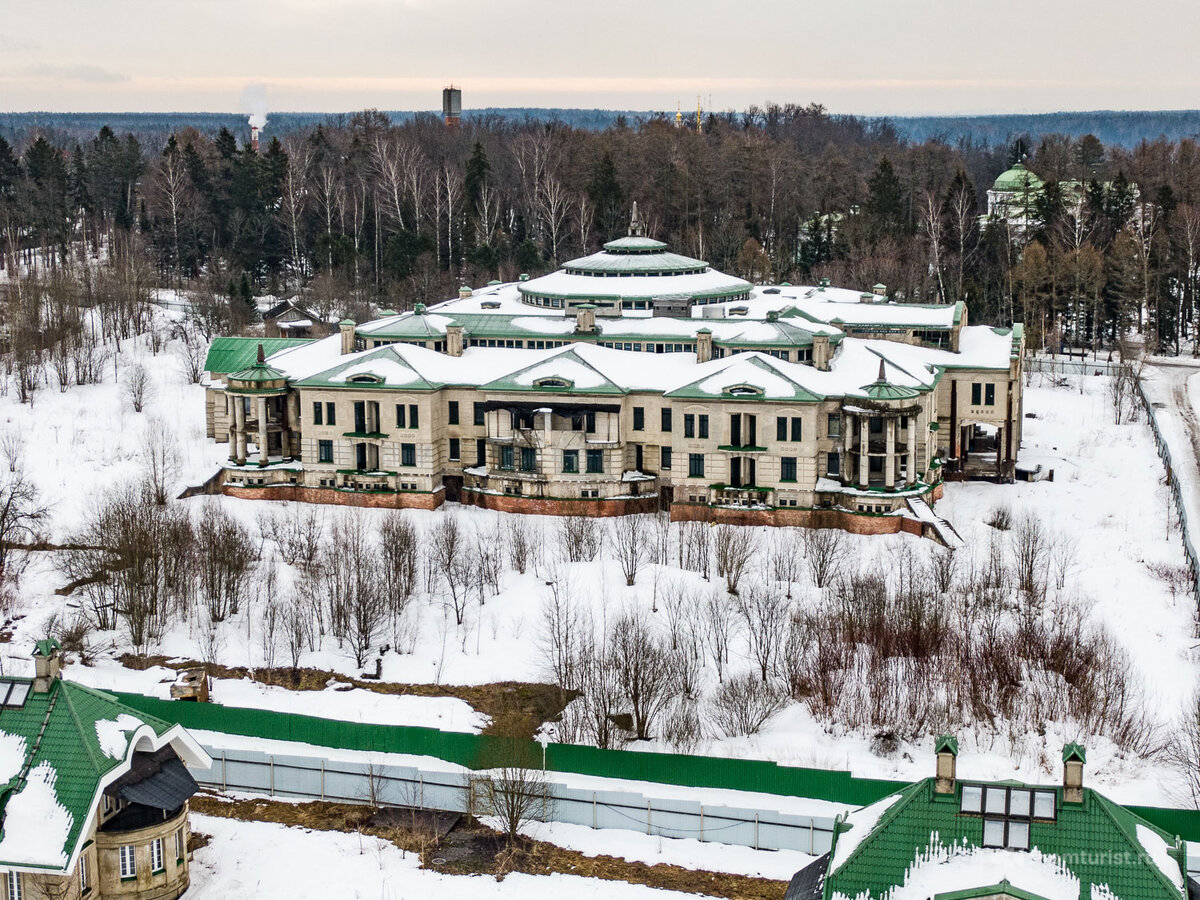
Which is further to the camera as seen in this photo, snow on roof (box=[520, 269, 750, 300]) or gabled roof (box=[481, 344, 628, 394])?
snow on roof (box=[520, 269, 750, 300])

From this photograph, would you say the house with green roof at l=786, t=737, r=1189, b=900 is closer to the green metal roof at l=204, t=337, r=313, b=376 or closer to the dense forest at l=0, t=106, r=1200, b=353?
the green metal roof at l=204, t=337, r=313, b=376

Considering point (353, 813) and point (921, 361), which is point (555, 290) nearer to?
point (921, 361)

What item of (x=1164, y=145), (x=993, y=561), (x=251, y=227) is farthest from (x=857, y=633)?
(x=1164, y=145)

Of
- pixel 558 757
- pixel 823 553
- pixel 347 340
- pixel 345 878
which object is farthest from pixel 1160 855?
pixel 347 340

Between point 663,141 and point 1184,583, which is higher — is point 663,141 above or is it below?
above

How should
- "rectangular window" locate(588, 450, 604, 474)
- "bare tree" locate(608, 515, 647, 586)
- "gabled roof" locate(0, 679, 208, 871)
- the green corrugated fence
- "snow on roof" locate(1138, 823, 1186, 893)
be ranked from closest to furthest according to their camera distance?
"snow on roof" locate(1138, 823, 1186, 893), "gabled roof" locate(0, 679, 208, 871), the green corrugated fence, "bare tree" locate(608, 515, 647, 586), "rectangular window" locate(588, 450, 604, 474)

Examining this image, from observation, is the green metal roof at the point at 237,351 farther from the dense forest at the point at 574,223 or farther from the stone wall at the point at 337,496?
the dense forest at the point at 574,223

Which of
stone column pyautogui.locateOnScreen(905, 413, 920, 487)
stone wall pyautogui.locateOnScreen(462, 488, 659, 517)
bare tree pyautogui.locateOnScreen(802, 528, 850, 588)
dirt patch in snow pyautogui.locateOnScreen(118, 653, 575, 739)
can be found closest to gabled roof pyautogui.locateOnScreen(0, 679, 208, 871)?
dirt patch in snow pyautogui.locateOnScreen(118, 653, 575, 739)
